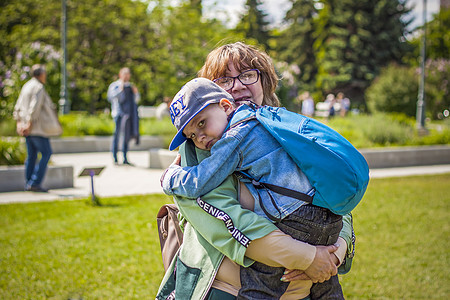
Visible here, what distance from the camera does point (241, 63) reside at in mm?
1974

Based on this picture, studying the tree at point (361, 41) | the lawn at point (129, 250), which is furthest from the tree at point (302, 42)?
the lawn at point (129, 250)

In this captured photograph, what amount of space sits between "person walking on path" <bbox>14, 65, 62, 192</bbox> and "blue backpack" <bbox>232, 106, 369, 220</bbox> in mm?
7365

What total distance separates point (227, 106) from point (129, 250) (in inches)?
161

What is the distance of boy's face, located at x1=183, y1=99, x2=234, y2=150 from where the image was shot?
5.43ft

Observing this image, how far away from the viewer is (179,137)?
5.64ft

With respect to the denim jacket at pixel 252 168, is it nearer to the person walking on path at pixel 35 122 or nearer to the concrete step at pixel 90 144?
the person walking on path at pixel 35 122

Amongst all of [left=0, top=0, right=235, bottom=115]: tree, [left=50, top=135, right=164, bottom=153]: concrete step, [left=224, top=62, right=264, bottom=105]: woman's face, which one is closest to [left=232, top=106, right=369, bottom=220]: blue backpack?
[left=224, top=62, right=264, bottom=105]: woman's face

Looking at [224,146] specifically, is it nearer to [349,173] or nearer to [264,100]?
[349,173]

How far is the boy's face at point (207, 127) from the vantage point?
1654 millimetres

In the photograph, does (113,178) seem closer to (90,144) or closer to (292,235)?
(90,144)

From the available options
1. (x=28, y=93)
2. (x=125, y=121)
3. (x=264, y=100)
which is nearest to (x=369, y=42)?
(x=125, y=121)

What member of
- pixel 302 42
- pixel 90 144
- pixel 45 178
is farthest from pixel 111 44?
pixel 302 42

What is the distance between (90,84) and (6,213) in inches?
716

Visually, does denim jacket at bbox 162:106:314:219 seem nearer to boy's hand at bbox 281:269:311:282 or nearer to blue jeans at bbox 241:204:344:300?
blue jeans at bbox 241:204:344:300
